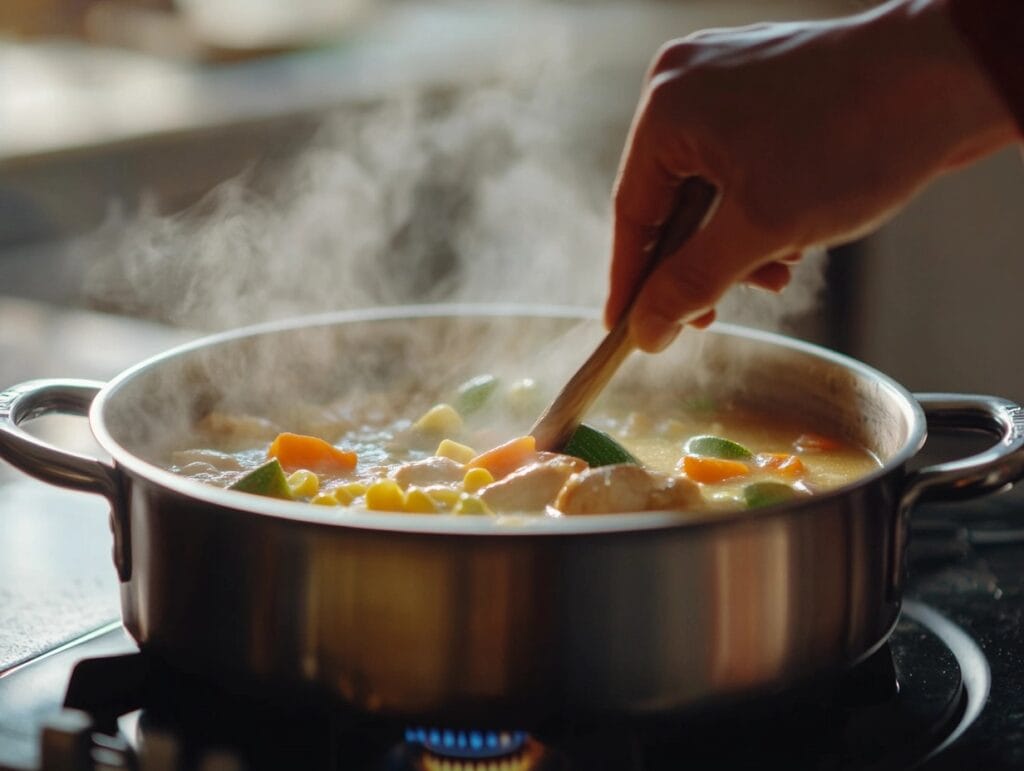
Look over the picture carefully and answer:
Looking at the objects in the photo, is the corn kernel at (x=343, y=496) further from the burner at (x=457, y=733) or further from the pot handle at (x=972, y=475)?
the pot handle at (x=972, y=475)

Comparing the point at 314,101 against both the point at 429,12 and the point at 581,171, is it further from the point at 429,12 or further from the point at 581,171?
the point at 429,12

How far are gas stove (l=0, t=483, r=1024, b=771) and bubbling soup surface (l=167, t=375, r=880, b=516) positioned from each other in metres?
0.22

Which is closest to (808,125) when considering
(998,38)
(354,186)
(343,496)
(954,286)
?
(998,38)

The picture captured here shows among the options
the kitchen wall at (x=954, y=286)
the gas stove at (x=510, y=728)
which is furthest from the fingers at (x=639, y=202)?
the kitchen wall at (x=954, y=286)

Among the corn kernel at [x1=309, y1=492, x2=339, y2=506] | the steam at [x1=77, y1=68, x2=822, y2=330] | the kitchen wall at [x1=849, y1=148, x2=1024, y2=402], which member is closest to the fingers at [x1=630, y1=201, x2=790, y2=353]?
the corn kernel at [x1=309, y1=492, x2=339, y2=506]

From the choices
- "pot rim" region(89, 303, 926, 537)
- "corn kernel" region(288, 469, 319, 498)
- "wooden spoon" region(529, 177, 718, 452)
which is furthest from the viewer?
"corn kernel" region(288, 469, 319, 498)

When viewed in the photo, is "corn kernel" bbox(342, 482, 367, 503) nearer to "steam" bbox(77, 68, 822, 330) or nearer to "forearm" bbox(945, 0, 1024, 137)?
"forearm" bbox(945, 0, 1024, 137)

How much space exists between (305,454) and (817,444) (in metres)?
0.65

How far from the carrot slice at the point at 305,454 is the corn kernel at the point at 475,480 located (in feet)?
0.83

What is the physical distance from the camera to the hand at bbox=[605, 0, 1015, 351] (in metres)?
1.02

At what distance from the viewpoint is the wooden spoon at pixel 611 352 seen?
4.02 feet

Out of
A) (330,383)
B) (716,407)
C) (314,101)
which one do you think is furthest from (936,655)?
(314,101)

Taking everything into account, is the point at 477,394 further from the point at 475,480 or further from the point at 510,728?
the point at 510,728

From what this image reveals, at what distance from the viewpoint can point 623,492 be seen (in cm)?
118
